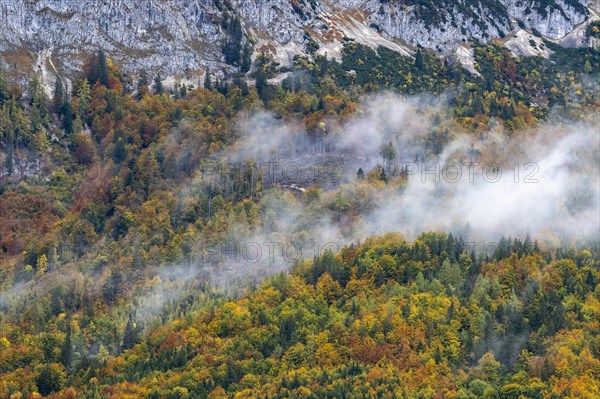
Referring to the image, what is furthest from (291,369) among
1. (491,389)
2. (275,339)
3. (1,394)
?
(1,394)

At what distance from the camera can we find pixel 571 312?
622 ft

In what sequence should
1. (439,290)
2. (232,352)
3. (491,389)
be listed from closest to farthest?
(491,389)
(232,352)
(439,290)

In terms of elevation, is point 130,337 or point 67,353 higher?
Answer: point 130,337

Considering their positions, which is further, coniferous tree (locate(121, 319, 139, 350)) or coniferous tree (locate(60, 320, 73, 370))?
coniferous tree (locate(121, 319, 139, 350))

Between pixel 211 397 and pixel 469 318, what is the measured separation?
1660 inches

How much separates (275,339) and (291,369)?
7600 millimetres

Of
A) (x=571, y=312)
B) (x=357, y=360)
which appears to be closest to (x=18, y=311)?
(x=357, y=360)

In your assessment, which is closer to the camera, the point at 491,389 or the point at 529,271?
the point at 491,389

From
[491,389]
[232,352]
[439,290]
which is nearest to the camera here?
[491,389]

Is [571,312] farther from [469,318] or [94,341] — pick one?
[94,341]

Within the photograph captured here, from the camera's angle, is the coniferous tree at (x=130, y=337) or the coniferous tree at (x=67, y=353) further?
the coniferous tree at (x=130, y=337)

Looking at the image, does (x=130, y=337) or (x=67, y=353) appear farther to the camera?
(x=130, y=337)

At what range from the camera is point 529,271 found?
200m

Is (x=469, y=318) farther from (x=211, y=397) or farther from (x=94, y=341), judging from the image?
(x=94, y=341)
